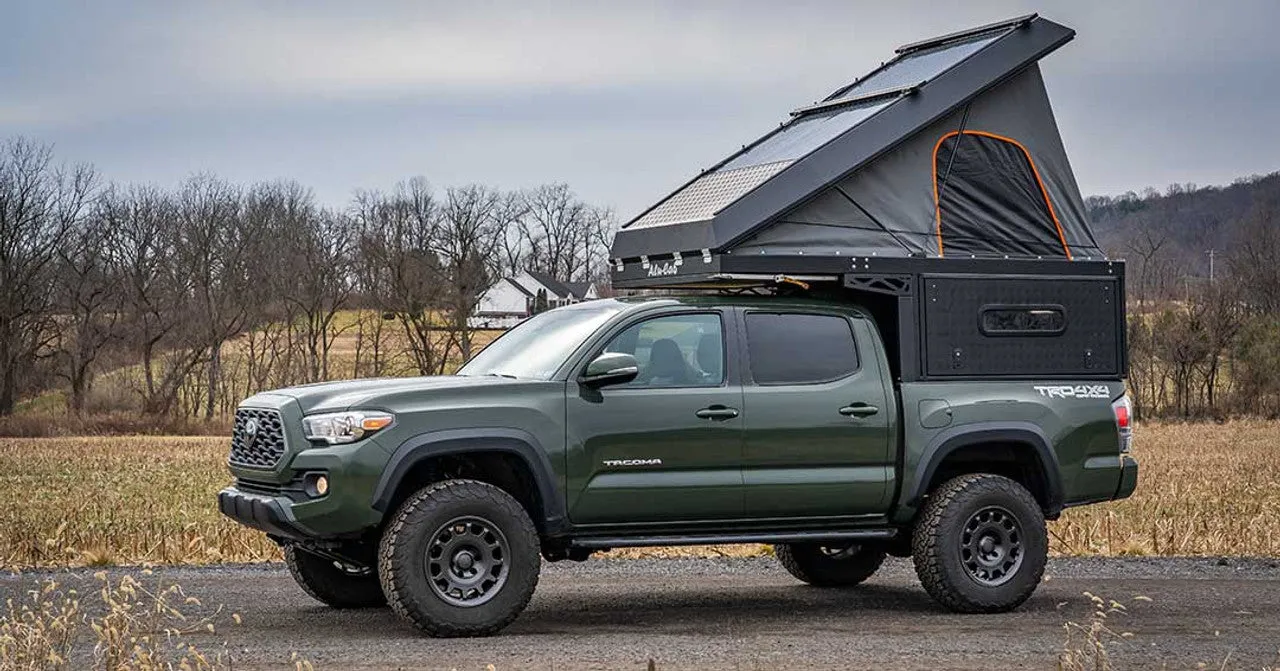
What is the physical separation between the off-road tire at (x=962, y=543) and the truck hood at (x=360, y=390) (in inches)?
111

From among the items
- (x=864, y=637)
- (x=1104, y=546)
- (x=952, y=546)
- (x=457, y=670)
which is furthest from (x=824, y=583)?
(x=457, y=670)

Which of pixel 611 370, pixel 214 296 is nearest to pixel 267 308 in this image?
pixel 214 296

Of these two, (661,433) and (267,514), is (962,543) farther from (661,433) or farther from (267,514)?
(267,514)

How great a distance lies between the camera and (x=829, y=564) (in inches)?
458

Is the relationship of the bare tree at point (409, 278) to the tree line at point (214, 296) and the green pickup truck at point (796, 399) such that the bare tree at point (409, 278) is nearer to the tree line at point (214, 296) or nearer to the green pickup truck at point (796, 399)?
the tree line at point (214, 296)

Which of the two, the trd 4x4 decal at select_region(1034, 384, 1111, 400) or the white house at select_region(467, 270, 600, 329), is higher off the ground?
the white house at select_region(467, 270, 600, 329)

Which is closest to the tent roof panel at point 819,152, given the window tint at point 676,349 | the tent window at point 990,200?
the tent window at point 990,200

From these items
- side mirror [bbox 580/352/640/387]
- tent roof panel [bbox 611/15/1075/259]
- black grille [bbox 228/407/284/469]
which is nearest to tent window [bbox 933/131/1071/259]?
tent roof panel [bbox 611/15/1075/259]

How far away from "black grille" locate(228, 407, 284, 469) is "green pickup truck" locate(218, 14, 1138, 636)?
25 mm

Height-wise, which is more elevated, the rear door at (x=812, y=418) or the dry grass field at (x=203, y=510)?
the rear door at (x=812, y=418)

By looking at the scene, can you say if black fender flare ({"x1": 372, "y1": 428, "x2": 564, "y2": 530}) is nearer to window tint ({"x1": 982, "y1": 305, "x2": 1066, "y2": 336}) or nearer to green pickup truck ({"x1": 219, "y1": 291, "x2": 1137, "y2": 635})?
green pickup truck ({"x1": 219, "y1": 291, "x2": 1137, "y2": 635})

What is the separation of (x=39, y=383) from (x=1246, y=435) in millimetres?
40616

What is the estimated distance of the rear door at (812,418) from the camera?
31.8 feet

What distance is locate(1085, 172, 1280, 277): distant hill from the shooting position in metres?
87.9
